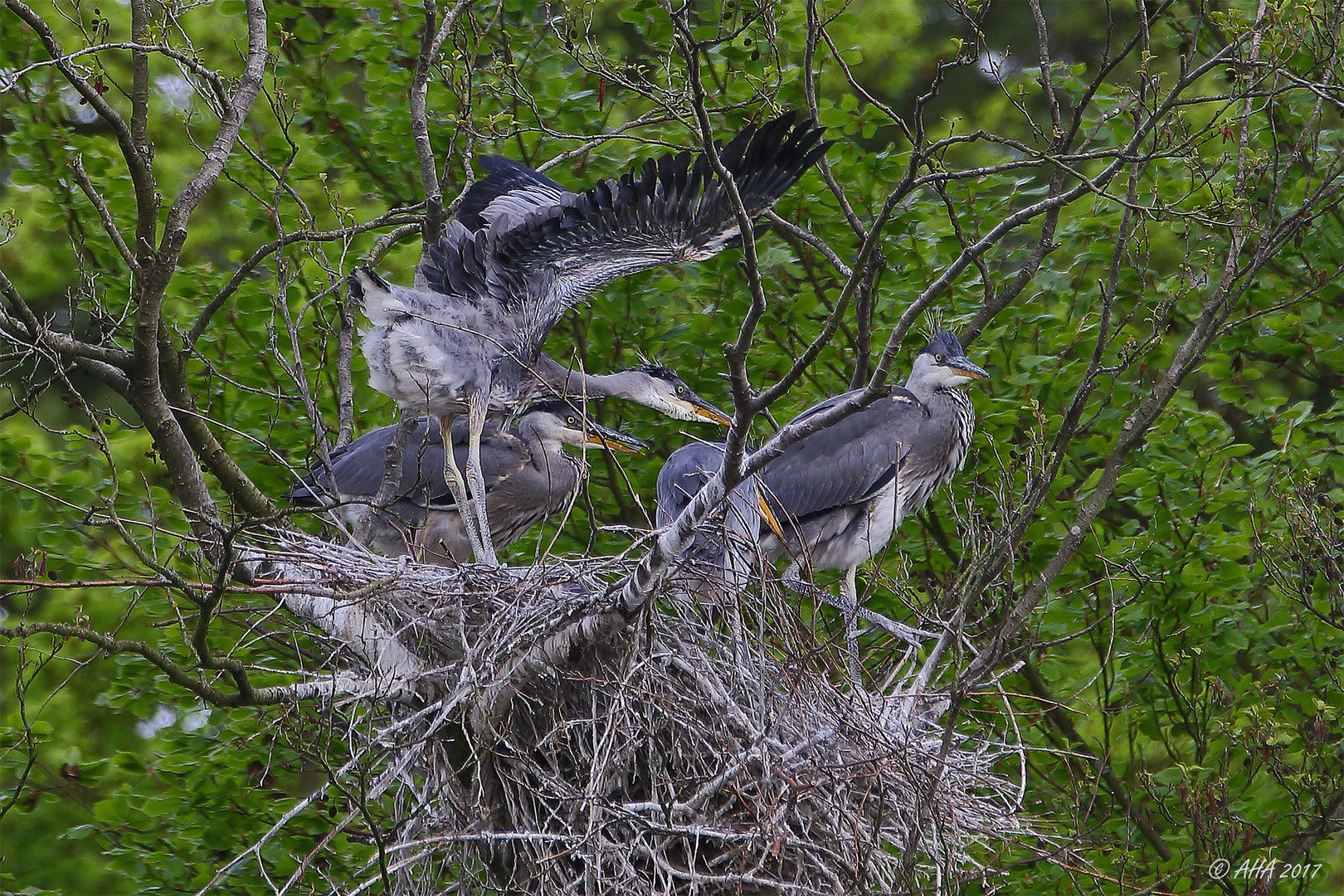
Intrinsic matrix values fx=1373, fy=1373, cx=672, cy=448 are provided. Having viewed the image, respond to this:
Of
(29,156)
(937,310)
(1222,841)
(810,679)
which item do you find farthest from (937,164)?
(29,156)

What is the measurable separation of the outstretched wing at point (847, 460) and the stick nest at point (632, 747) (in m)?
1.78

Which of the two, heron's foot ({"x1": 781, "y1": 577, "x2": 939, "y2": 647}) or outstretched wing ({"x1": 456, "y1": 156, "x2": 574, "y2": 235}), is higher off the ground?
outstretched wing ({"x1": 456, "y1": 156, "x2": 574, "y2": 235})

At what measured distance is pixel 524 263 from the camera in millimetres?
4395

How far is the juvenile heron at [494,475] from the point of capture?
561 centimetres

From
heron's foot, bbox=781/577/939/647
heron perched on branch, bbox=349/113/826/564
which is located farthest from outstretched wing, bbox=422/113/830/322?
heron's foot, bbox=781/577/939/647

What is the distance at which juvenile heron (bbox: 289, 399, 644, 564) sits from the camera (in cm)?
561

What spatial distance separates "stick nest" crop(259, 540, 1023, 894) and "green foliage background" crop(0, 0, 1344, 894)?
1465 millimetres

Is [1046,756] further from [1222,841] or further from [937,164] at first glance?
[937,164]

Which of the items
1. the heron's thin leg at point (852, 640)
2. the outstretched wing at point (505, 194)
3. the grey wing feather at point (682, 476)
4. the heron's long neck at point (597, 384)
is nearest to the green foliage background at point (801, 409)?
the outstretched wing at point (505, 194)

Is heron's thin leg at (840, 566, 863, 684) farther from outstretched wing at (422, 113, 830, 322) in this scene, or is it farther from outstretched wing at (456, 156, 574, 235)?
outstretched wing at (456, 156, 574, 235)

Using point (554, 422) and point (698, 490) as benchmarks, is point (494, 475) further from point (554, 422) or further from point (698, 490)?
point (698, 490)

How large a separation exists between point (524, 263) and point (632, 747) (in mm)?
1656

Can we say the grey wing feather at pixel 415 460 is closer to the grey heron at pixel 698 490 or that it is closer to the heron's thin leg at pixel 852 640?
the grey heron at pixel 698 490

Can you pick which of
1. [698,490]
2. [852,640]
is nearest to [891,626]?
[852,640]
